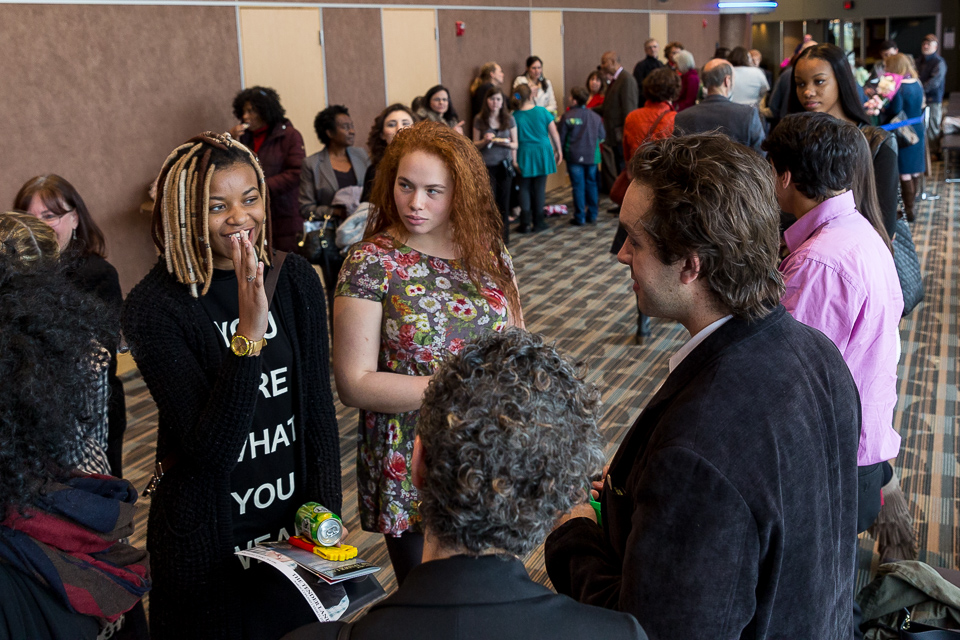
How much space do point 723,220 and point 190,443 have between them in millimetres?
1147

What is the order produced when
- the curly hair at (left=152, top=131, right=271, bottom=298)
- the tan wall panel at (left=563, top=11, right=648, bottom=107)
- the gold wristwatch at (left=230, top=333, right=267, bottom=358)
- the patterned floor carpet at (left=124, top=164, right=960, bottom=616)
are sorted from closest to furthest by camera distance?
the gold wristwatch at (left=230, top=333, right=267, bottom=358) < the curly hair at (left=152, top=131, right=271, bottom=298) < the patterned floor carpet at (left=124, top=164, right=960, bottom=616) < the tan wall panel at (left=563, top=11, right=648, bottom=107)

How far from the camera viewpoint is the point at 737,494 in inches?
46.5

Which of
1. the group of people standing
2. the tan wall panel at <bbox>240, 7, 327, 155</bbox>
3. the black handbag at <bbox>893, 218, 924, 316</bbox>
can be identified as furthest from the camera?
the tan wall panel at <bbox>240, 7, 327, 155</bbox>

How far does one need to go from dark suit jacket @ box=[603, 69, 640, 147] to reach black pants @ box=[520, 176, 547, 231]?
4.42 ft

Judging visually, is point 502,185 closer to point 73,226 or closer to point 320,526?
point 73,226

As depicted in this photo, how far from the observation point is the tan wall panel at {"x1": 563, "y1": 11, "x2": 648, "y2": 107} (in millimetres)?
11914

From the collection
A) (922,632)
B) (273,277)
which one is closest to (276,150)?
(273,277)

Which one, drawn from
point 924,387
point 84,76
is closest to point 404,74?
point 84,76

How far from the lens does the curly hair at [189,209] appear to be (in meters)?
1.81

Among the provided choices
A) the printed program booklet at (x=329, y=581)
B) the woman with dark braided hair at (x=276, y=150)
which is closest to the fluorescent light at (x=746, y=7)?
the woman with dark braided hair at (x=276, y=150)

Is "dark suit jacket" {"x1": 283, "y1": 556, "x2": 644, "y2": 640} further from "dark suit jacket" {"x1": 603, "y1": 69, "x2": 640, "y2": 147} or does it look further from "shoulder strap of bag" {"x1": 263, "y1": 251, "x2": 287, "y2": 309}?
"dark suit jacket" {"x1": 603, "y1": 69, "x2": 640, "y2": 147}

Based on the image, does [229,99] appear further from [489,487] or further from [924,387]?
[489,487]

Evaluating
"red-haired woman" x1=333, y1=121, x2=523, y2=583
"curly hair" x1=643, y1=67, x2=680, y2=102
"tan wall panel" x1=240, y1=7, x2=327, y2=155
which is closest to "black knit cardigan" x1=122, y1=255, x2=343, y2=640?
"red-haired woman" x1=333, y1=121, x2=523, y2=583

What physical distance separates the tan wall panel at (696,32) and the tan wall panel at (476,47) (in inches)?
229
